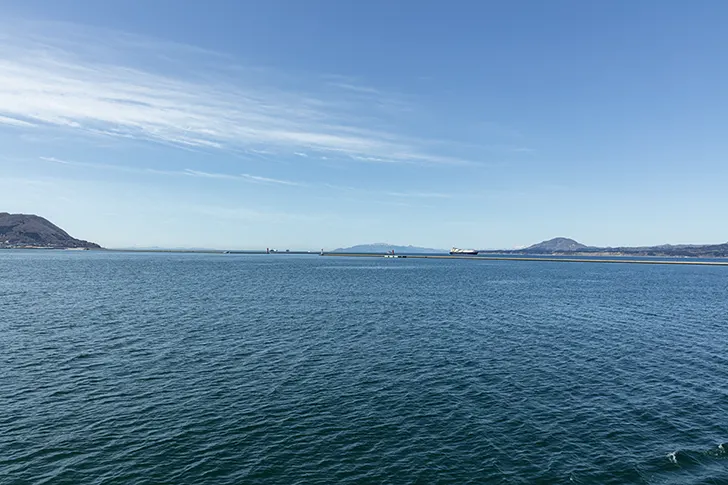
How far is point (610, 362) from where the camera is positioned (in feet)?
156

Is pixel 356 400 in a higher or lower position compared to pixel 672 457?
higher

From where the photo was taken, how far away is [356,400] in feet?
116

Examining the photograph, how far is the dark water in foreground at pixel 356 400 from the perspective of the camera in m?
24.7

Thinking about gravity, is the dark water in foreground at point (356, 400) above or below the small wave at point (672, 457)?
above

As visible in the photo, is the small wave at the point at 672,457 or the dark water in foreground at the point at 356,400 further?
the small wave at the point at 672,457

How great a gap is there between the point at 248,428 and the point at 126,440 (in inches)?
323

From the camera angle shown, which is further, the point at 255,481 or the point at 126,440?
the point at 126,440

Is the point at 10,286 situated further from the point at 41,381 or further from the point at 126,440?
the point at 126,440

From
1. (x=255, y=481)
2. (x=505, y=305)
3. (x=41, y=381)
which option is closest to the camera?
(x=255, y=481)

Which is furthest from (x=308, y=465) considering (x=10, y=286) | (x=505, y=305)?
(x=10, y=286)

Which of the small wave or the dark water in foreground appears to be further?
the small wave

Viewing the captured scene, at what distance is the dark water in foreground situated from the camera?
24.7m

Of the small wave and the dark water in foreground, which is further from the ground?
the dark water in foreground

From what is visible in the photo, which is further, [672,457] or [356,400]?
[356,400]
